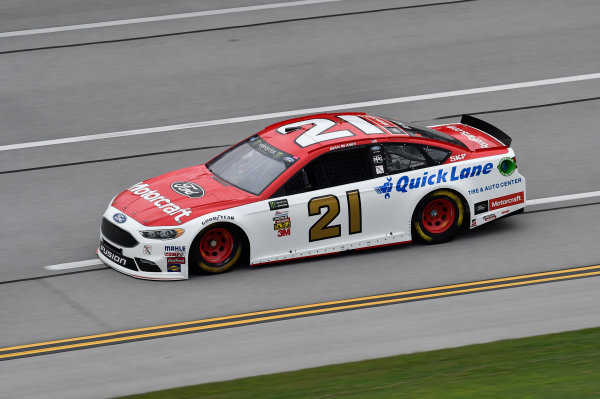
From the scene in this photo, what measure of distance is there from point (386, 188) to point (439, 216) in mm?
931

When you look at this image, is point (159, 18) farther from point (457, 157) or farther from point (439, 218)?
point (439, 218)

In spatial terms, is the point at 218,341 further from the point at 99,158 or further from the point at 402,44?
the point at 402,44

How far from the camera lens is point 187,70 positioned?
61.1ft

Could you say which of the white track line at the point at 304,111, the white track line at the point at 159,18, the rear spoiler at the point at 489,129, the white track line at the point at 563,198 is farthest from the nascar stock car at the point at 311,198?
the white track line at the point at 159,18

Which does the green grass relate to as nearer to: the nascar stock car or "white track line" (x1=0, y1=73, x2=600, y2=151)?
the nascar stock car

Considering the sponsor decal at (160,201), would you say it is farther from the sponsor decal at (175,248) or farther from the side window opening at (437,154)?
the side window opening at (437,154)

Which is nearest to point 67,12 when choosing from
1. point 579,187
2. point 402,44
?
point 402,44

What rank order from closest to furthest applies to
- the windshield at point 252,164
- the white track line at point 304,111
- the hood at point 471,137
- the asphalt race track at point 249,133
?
the asphalt race track at point 249,133 → the windshield at point 252,164 → the hood at point 471,137 → the white track line at point 304,111

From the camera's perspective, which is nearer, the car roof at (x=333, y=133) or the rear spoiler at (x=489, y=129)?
the car roof at (x=333, y=133)

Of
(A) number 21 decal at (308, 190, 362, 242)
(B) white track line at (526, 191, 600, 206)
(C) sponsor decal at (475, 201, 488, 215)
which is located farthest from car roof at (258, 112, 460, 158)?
(B) white track line at (526, 191, 600, 206)

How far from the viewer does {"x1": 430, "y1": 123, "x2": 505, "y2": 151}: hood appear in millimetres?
Result: 13141

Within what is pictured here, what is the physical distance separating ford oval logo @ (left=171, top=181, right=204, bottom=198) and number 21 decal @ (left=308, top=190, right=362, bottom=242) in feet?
4.23

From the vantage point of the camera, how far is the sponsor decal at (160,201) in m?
11.8

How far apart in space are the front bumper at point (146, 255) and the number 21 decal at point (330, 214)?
1.51 m
